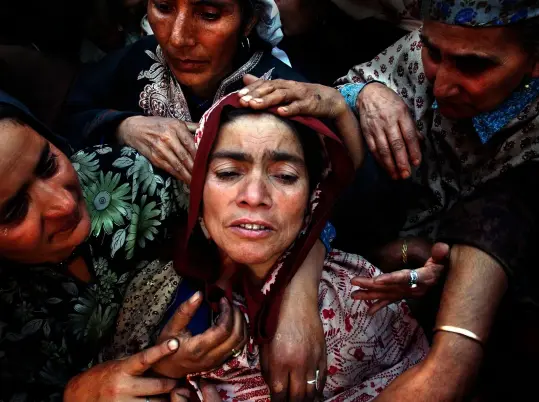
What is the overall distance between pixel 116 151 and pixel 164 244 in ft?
1.25

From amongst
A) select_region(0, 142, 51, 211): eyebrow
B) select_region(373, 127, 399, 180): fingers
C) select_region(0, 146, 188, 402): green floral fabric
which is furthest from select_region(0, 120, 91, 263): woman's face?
select_region(373, 127, 399, 180): fingers

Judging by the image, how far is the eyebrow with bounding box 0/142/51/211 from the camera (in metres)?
1.62

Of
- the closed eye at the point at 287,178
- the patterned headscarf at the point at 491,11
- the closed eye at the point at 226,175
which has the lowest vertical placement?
the closed eye at the point at 226,175

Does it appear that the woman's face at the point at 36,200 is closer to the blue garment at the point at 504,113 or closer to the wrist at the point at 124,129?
the wrist at the point at 124,129

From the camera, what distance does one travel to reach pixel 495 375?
207 cm

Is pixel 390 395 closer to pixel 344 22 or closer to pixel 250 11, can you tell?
pixel 250 11

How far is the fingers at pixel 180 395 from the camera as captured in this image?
182 centimetres

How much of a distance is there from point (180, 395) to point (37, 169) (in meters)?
0.81

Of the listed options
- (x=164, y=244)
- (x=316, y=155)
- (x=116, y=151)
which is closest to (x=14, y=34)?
(x=116, y=151)

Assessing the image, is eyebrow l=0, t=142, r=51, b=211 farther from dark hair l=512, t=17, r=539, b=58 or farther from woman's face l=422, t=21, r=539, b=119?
dark hair l=512, t=17, r=539, b=58

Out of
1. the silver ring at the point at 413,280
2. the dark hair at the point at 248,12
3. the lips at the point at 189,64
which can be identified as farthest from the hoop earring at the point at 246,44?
the silver ring at the point at 413,280

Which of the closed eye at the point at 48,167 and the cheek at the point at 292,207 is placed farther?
the cheek at the point at 292,207

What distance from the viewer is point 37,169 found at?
1.71 meters

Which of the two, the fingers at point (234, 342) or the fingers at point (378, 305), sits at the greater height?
the fingers at point (378, 305)
